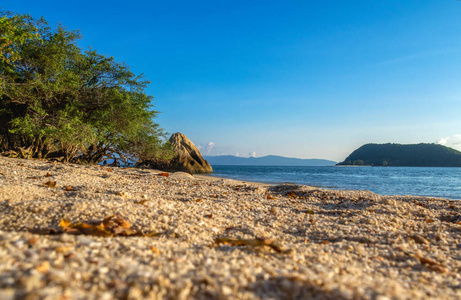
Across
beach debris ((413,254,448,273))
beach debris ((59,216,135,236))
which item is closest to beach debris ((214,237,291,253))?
beach debris ((59,216,135,236))

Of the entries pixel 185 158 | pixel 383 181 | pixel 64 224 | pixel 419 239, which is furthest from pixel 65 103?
pixel 383 181

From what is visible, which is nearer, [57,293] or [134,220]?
[57,293]

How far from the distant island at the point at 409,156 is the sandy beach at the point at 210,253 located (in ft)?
360

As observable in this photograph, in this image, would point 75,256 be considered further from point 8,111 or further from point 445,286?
point 8,111

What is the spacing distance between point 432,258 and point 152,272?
3.30 meters

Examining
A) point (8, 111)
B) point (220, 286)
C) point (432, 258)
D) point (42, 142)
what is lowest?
point (432, 258)

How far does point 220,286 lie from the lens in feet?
6.25

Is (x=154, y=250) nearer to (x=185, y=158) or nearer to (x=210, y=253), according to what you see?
(x=210, y=253)

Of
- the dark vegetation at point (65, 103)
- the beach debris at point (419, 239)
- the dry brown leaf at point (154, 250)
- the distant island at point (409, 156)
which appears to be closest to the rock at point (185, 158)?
the dark vegetation at point (65, 103)

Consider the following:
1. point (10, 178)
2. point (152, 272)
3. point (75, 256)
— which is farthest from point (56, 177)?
point (152, 272)

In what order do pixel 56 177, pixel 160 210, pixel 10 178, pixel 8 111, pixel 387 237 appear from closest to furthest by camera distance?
pixel 387 237 < pixel 160 210 < pixel 10 178 < pixel 56 177 < pixel 8 111

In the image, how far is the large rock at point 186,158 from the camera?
36.8 meters

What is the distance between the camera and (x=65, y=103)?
1603cm

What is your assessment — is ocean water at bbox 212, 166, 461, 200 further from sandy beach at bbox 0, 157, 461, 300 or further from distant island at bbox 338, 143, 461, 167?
distant island at bbox 338, 143, 461, 167
